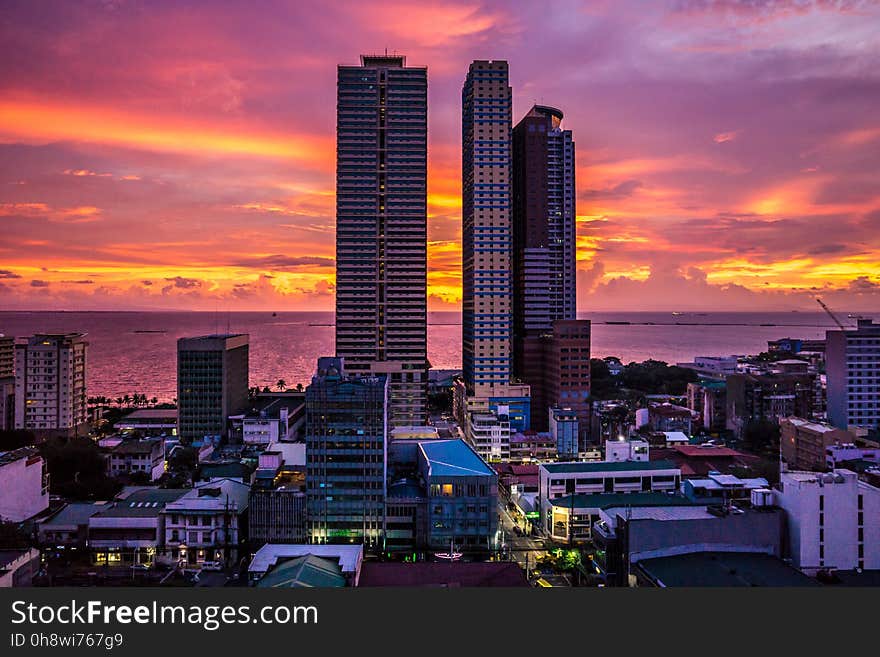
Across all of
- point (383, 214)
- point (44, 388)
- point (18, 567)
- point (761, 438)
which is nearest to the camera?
point (18, 567)

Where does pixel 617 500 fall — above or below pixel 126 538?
above

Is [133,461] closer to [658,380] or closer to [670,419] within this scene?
[670,419]

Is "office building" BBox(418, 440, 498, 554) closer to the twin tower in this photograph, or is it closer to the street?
the street

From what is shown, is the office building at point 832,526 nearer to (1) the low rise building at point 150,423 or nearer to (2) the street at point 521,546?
(2) the street at point 521,546

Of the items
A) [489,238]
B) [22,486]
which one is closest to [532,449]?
[489,238]

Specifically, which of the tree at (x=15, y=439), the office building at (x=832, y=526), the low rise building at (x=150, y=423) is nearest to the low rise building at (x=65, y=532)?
the tree at (x=15, y=439)

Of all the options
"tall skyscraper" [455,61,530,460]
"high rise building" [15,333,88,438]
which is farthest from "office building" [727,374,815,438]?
"high rise building" [15,333,88,438]

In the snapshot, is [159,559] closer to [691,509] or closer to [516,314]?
[691,509]
